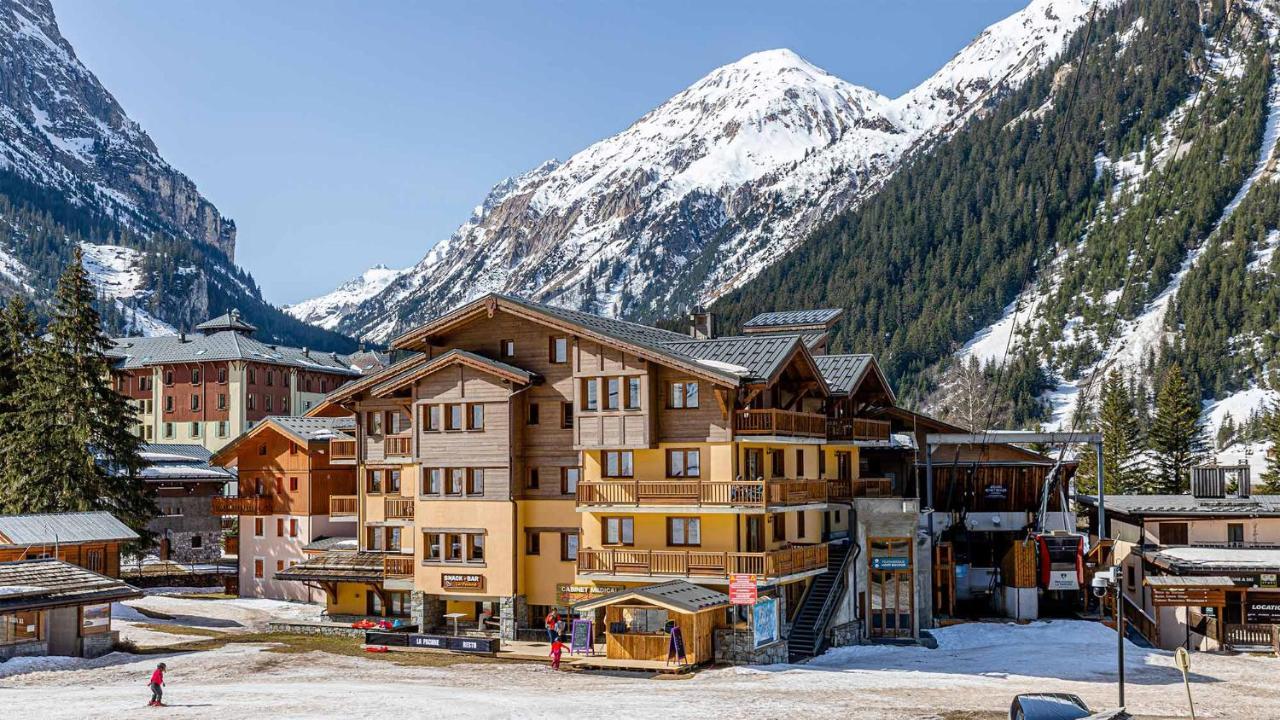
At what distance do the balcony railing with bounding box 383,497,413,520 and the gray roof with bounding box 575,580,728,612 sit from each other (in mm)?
13718

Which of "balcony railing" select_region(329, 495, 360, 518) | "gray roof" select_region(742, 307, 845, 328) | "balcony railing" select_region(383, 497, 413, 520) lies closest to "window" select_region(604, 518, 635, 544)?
"balcony railing" select_region(383, 497, 413, 520)

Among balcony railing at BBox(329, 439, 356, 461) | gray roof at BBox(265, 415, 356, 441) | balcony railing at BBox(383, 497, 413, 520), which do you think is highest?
gray roof at BBox(265, 415, 356, 441)

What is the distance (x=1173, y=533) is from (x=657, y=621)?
2949cm

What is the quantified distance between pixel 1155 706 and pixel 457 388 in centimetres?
2977

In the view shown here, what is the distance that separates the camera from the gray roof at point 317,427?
69.6 metres

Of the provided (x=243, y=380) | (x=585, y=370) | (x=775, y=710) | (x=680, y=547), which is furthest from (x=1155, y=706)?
(x=243, y=380)

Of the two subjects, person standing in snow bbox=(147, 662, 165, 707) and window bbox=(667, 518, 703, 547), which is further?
window bbox=(667, 518, 703, 547)

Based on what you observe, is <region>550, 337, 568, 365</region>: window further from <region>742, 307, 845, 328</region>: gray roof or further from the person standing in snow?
the person standing in snow

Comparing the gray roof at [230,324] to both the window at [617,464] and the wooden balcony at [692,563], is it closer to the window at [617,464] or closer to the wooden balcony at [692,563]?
the window at [617,464]

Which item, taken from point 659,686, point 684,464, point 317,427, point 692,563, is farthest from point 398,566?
point 317,427

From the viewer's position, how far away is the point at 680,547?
4778 cm

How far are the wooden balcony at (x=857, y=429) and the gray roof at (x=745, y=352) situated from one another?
276 inches

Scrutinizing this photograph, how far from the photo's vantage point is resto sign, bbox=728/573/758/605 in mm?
44094

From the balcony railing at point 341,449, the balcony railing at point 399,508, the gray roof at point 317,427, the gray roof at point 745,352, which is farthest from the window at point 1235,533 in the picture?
the gray roof at point 317,427
